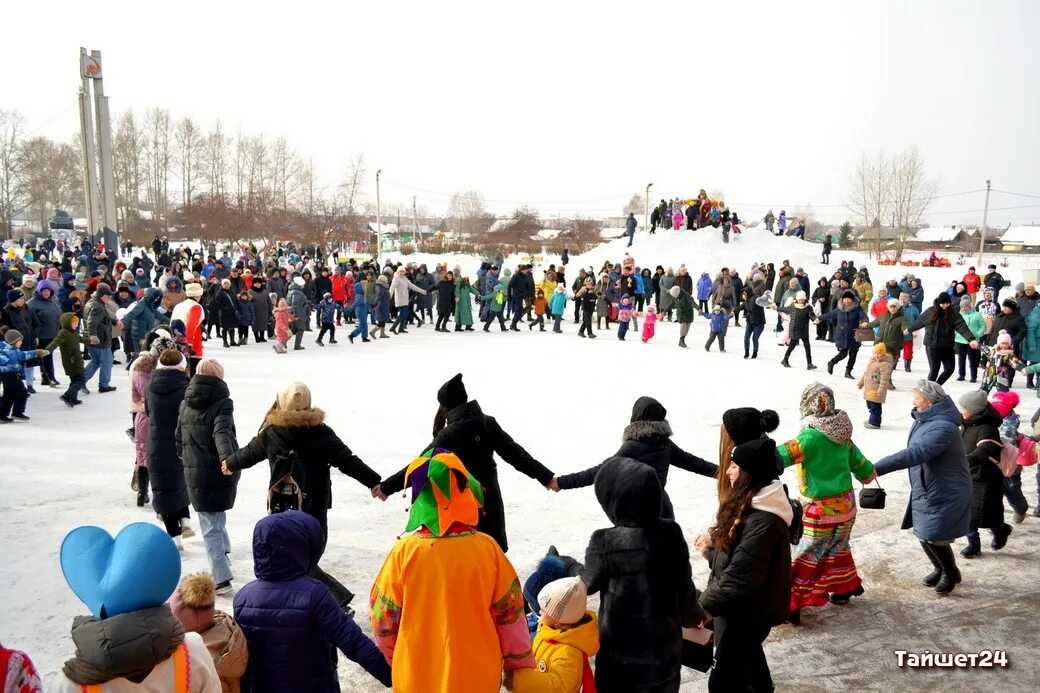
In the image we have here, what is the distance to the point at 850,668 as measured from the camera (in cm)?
410

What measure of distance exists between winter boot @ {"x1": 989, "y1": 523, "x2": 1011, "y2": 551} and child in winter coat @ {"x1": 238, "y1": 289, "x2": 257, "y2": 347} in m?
13.7

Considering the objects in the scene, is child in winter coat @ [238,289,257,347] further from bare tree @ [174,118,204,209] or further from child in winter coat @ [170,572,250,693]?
bare tree @ [174,118,204,209]

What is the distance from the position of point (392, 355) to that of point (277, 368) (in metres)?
2.49

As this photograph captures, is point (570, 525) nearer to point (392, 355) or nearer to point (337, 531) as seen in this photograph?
point (337, 531)

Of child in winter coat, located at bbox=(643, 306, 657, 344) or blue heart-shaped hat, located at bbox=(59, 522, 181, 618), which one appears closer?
blue heart-shaped hat, located at bbox=(59, 522, 181, 618)

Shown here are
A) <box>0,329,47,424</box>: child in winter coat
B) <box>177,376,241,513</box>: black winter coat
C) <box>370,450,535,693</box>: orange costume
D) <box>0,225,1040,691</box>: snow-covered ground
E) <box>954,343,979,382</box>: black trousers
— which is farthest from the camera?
<box>954,343,979,382</box>: black trousers

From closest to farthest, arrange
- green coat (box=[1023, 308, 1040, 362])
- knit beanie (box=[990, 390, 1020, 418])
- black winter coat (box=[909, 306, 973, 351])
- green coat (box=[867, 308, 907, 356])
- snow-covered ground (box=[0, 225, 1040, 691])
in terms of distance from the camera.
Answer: snow-covered ground (box=[0, 225, 1040, 691]) → knit beanie (box=[990, 390, 1020, 418]) → green coat (box=[867, 308, 907, 356]) → green coat (box=[1023, 308, 1040, 362]) → black winter coat (box=[909, 306, 973, 351])

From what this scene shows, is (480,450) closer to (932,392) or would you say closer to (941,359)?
(932,392)

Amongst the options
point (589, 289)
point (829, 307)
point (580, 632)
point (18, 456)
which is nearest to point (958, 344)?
point (829, 307)

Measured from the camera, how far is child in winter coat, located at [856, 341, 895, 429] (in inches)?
358

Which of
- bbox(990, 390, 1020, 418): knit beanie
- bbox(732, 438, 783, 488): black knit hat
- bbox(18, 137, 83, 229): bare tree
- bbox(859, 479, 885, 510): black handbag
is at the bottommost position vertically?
bbox(859, 479, 885, 510): black handbag

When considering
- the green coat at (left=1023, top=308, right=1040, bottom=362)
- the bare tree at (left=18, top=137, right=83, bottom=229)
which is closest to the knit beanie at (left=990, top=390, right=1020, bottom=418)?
the green coat at (left=1023, top=308, right=1040, bottom=362)

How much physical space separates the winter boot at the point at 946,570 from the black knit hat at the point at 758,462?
227 centimetres

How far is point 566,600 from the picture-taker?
2.95 metres
